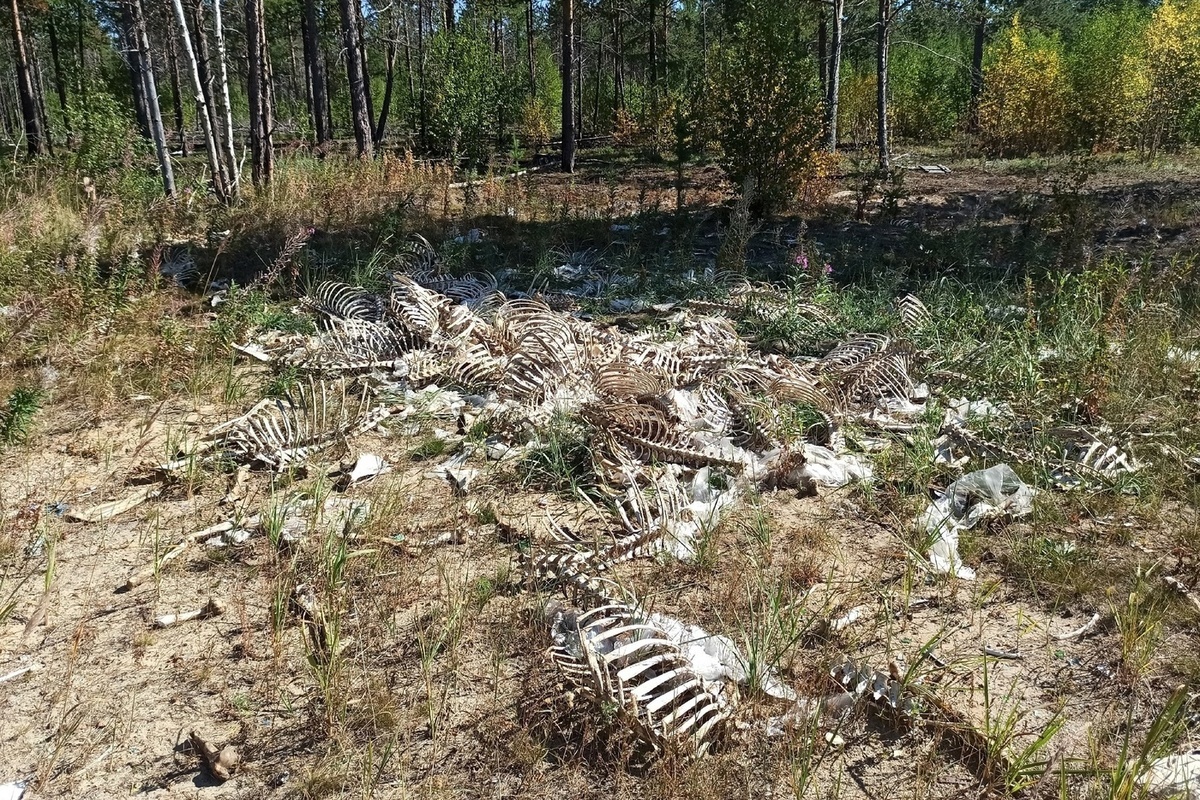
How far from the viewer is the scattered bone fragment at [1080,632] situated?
2549mm

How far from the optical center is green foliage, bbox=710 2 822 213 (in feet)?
29.6

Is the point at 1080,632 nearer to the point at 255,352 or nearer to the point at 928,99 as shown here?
the point at 255,352

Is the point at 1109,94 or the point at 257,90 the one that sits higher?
the point at 1109,94

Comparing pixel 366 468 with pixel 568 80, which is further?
pixel 568 80

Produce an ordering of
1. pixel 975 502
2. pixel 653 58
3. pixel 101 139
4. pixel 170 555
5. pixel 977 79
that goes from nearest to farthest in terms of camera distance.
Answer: pixel 170 555 < pixel 975 502 < pixel 101 139 < pixel 653 58 < pixel 977 79

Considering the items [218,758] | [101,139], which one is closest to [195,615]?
[218,758]

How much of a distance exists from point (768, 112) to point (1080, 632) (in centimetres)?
765

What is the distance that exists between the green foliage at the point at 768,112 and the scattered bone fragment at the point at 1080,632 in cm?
715

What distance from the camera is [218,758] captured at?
199 centimetres

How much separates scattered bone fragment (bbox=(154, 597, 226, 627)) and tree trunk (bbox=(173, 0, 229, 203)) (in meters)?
7.18

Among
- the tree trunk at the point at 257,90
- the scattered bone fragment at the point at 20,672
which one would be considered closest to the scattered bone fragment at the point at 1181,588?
the scattered bone fragment at the point at 20,672

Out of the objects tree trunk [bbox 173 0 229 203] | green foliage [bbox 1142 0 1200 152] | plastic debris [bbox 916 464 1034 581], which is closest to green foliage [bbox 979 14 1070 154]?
green foliage [bbox 1142 0 1200 152]

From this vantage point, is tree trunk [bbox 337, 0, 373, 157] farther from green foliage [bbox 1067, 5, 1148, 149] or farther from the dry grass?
green foliage [bbox 1067, 5, 1148, 149]

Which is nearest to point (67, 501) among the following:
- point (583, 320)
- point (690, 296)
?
point (583, 320)
